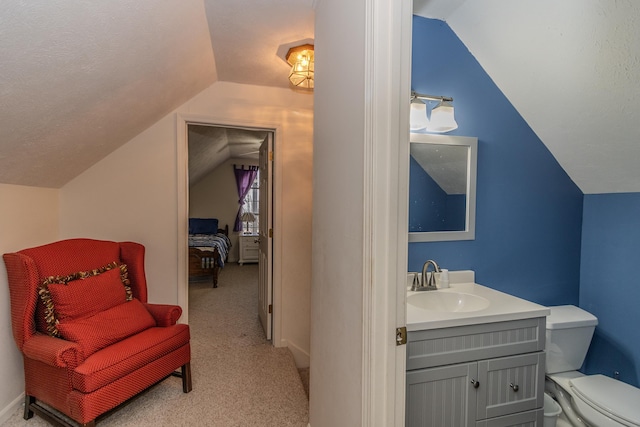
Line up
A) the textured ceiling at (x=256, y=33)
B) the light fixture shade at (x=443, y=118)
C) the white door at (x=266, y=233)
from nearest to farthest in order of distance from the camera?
the textured ceiling at (x=256, y=33) → the light fixture shade at (x=443, y=118) → the white door at (x=266, y=233)

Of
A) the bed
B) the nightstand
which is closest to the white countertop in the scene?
the bed

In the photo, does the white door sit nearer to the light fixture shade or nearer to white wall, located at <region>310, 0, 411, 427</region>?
the light fixture shade

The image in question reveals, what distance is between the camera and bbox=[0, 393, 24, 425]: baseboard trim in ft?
5.87

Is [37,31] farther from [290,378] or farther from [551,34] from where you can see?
[290,378]

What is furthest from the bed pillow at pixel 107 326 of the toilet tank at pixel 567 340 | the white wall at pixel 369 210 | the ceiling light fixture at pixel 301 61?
the toilet tank at pixel 567 340

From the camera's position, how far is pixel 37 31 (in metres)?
1.08

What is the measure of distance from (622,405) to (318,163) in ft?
6.09

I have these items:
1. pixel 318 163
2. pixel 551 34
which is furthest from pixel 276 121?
pixel 551 34

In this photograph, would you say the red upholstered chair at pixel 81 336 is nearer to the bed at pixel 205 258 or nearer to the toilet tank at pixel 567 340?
the toilet tank at pixel 567 340

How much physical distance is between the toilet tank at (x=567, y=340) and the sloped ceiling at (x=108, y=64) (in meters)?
2.23

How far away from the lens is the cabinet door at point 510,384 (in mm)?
1397

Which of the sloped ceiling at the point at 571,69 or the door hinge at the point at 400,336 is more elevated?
the sloped ceiling at the point at 571,69

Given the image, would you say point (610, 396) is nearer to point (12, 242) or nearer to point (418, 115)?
point (418, 115)

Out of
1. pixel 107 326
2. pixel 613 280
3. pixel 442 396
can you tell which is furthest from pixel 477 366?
pixel 107 326
